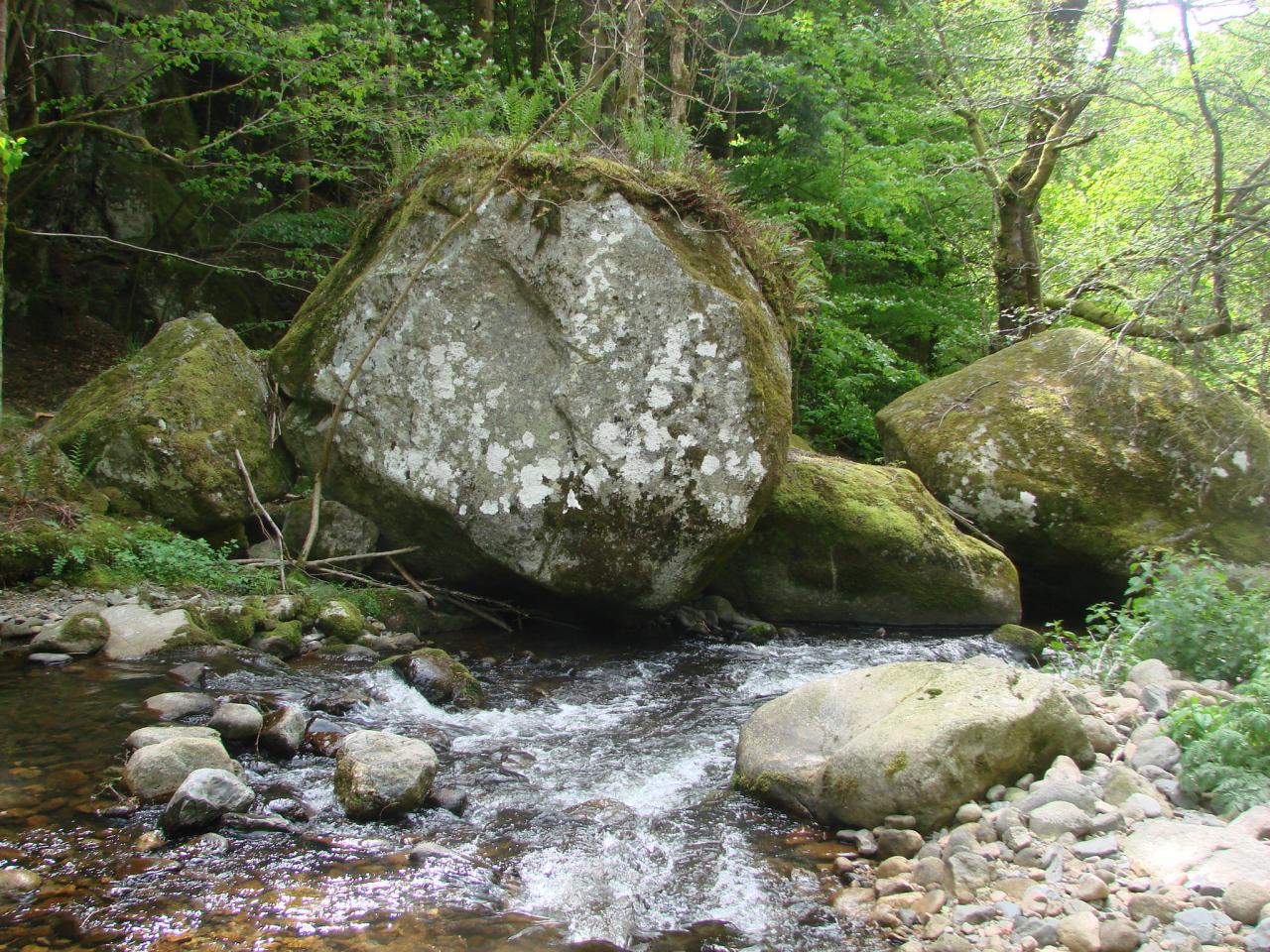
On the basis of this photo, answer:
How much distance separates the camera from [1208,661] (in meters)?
5.46

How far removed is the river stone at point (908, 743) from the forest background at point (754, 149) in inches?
125

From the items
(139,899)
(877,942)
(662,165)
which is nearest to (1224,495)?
(662,165)

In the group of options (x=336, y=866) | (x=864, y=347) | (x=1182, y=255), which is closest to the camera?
(x=336, y=866)

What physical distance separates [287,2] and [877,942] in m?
12.6

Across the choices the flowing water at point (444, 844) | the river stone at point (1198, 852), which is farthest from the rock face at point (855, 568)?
the river stone at point (1198, 852)

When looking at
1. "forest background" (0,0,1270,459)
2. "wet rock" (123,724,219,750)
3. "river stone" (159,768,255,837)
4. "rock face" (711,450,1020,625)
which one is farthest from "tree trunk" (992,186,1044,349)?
"river stone" (159,768,255,837)

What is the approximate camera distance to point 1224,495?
921cm

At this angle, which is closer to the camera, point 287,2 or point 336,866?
point 336,866

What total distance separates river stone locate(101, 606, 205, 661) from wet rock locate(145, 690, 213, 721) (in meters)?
0.97

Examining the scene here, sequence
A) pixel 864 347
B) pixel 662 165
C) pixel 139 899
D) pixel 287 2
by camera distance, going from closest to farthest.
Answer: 1. pixel 139 899
2. pixel 662 165
3. pixel 287 2
4. pixel 864 347

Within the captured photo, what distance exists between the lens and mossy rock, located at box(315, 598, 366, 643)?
667cm

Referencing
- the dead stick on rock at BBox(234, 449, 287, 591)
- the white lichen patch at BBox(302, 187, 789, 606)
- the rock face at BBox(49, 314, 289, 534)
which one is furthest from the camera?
the dead stick on rock at BBox(234, 449, 287, 591)

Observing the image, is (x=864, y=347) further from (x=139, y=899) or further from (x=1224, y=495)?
→ (x=139, y=899)

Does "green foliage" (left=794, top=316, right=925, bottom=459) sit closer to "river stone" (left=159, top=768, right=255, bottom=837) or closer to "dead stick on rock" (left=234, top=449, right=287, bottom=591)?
"dead stick on rock" (left=234, top=449, right=287, bottom=591)
